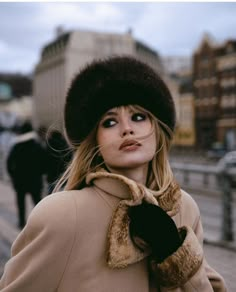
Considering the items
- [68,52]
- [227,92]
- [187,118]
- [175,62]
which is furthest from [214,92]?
[68,52]

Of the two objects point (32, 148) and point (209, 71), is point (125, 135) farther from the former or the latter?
point (209, 71)

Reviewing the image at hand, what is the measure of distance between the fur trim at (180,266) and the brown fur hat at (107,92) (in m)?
0.51

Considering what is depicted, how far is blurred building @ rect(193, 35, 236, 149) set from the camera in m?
49.9

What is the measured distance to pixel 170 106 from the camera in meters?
1.95

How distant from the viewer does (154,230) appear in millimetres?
1600

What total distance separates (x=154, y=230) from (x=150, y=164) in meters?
0.38

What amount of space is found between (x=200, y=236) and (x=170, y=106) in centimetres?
50

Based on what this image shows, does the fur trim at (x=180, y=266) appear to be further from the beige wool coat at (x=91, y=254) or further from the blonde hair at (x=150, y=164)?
the blonde hair at (x=150, y=164)

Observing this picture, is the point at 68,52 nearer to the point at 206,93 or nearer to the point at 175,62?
the point at 175,62

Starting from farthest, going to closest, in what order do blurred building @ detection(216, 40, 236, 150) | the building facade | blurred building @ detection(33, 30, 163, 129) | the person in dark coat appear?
blurred building @ detection(33, 30, 163, 129) → the building facade → blurred building @ detection(216, 40, 236, 150) → the person in dark coat

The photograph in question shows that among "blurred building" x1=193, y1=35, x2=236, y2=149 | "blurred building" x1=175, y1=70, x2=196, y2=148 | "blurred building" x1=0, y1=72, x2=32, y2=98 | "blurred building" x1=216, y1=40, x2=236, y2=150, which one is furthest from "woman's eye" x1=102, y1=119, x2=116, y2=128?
"blurred building" x1=0, y1=72, x2=32, y2=98

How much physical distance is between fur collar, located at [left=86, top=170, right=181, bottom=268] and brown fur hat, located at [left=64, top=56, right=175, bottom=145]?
9.0 inches

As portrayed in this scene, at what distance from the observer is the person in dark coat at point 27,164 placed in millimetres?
7230

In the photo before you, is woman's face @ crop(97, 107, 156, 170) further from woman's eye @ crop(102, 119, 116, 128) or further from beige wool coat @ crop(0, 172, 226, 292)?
beige wool coat @ crop(0, 172, 226, 292)
